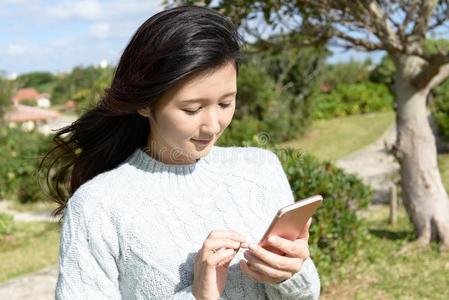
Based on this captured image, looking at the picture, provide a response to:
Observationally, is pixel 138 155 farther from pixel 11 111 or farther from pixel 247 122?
pixel 11 111

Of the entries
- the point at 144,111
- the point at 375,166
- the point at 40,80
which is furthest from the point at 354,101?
the point at 40,80

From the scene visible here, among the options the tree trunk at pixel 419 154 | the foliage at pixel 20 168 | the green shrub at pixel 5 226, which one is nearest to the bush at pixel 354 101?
the foliage at pixel 20 168

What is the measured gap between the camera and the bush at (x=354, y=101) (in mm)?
22516

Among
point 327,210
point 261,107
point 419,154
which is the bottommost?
point 261,107

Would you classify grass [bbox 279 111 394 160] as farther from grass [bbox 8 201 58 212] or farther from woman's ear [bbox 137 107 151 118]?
woman's ear [bbox 137 107 151 118]

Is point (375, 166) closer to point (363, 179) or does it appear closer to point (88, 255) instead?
point (363, 179)

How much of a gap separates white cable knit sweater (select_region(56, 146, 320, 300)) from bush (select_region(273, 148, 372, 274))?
3376mm

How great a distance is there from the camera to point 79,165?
1951 mm

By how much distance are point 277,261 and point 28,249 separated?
314 inches

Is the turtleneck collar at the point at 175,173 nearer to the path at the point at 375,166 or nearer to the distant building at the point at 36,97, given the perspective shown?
the path at the point at 375,166

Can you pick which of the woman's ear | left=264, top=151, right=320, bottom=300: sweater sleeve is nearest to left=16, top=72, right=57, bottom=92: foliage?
the woman's ear

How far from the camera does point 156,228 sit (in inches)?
66.2

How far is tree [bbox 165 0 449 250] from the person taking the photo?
225 inches

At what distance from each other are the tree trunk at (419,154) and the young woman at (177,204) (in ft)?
15.2
